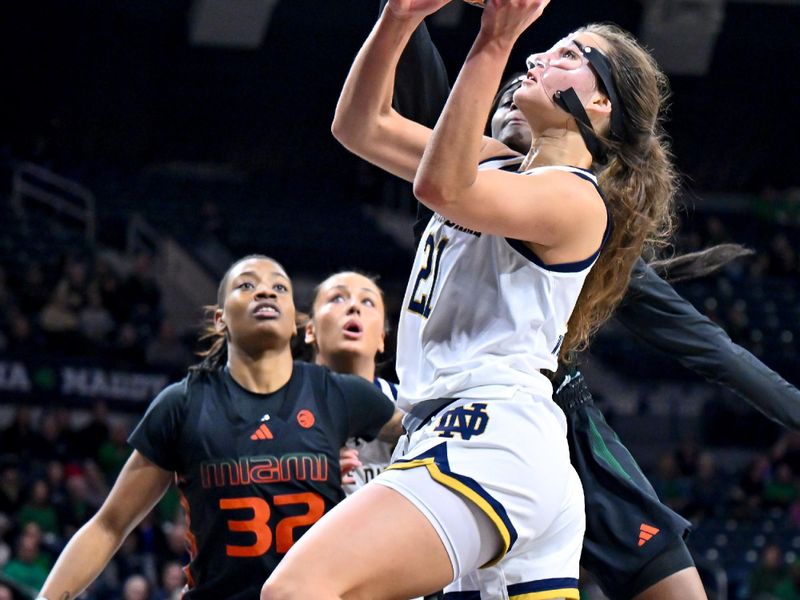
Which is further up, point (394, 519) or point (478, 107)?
point (478, 107)

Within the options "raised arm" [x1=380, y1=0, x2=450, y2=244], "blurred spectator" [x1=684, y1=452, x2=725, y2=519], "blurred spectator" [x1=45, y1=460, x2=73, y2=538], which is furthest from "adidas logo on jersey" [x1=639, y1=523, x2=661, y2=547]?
"blurred spectator" [x1=684, y1=452, x2=725, y2=519]

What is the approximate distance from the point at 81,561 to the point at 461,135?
197 cm

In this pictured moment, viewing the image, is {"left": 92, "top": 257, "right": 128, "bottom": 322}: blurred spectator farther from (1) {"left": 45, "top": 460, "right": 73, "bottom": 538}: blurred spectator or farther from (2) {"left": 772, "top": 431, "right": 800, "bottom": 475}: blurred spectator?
(2) {"left": 772, "top": 431, "right": 800, "bottom": 475}: blurred spectator

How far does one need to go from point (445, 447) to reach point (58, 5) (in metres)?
16.0

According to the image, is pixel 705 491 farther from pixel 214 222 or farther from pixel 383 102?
pixel 383 102

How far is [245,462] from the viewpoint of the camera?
13.0ft

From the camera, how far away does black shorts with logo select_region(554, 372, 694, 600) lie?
3.93 meters

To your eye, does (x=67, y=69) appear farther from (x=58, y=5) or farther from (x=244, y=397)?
(x=244, y=397)

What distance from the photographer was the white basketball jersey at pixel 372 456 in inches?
180

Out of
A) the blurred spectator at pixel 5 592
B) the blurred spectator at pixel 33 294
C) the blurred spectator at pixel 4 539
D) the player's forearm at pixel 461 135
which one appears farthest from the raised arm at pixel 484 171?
the blurred spectator at pixel 33 294

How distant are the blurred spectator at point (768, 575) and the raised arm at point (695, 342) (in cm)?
658

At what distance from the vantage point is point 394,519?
8.38ft

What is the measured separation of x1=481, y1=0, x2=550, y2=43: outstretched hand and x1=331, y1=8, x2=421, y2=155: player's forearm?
284mm

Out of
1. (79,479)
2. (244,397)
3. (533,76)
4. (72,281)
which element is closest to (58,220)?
(72,281)
